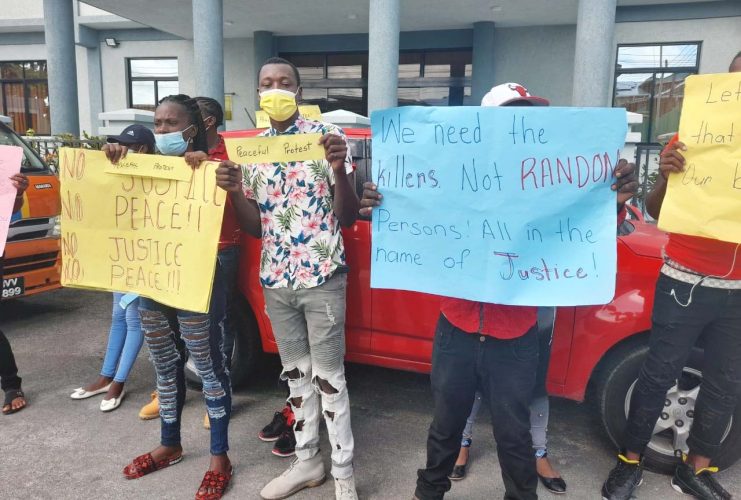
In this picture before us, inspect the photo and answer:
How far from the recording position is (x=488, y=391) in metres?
2.11

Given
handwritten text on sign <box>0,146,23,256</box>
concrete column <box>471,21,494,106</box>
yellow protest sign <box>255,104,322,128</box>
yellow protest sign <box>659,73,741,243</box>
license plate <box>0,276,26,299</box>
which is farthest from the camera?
concrete column <box>471,21,494,106</box>

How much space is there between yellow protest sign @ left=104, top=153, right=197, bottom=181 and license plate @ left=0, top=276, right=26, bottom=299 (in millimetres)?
2933

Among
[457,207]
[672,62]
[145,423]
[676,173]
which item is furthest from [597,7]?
[145,423]

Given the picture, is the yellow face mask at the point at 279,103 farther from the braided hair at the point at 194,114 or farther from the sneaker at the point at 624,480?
the sneaker at the point at 624,480

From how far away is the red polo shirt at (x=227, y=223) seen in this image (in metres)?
2.84

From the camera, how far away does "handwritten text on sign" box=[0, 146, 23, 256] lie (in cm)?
297

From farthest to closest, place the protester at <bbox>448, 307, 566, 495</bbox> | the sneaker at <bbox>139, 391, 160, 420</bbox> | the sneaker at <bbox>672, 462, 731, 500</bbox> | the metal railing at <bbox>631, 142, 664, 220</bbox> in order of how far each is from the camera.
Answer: the metal railing at <bbox>631, 142, 664, 220</bbox> < the sneaker at <bbox>139, 391, 160, 420</bbox> < the sneaker at <bbox>672, 462, 731, 500</bbox> < the protester at <bbox>448, 307, 566, 495</bbox>

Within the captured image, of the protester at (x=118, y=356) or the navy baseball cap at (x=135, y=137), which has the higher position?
the navy baseball cap at (x=135, y=137)

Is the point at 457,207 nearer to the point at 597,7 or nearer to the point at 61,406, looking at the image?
the point at 61,406

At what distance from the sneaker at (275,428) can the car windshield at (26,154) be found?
3809mm

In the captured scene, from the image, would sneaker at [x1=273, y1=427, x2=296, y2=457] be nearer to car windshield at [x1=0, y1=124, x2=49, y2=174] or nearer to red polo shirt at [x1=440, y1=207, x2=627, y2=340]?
red polo shirt at [x1=440, y1=207, x2=627, y2=340]

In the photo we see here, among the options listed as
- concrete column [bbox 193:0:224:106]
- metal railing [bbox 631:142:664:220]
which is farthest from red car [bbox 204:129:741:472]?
concrete column [bbox 193:0:224:106]

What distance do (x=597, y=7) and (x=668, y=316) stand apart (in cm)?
671

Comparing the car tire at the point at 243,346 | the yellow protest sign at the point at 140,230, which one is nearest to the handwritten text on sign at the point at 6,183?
the yellow protest sign at the point at 140,230
